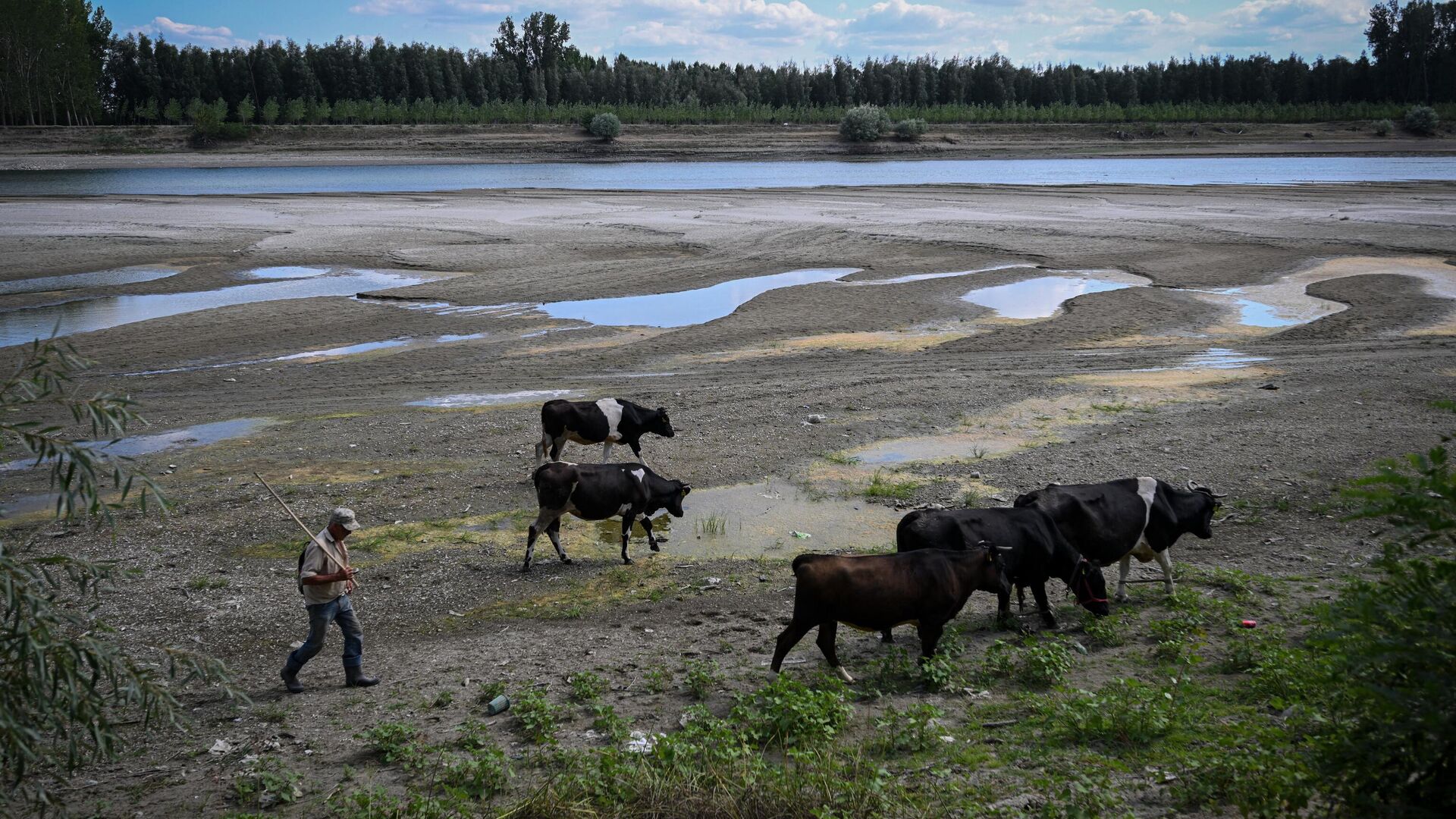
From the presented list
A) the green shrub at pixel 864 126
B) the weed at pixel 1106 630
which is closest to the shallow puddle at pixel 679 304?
the weed at pixel 1106 630

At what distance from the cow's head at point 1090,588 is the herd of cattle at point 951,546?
0.01 m

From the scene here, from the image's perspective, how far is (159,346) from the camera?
24781mm

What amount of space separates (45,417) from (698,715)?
52.3 feet

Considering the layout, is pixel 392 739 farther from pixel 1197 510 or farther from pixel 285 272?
pixel 285 272

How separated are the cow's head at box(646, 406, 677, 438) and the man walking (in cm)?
748

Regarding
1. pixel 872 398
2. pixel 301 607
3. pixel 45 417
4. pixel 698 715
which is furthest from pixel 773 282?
pixel 698 715

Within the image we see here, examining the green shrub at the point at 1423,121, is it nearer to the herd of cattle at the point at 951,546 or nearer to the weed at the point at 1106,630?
the herd of cattle at the point at 951,546

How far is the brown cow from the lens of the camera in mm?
9016

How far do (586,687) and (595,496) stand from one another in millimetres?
4130

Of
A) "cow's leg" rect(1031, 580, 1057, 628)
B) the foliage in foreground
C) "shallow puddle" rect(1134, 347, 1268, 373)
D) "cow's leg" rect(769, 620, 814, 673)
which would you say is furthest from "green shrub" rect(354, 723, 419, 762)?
"shallow puddle" rect(1134, 347, 1268, 373)

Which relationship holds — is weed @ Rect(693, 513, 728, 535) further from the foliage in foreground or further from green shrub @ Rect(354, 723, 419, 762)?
the foliage in foreground

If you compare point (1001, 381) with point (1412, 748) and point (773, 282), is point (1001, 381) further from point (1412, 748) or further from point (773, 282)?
point (1412, 748)

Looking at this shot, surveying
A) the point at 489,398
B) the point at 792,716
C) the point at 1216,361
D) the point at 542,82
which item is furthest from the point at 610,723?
the point at 542,82

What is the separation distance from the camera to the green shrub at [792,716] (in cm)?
778
